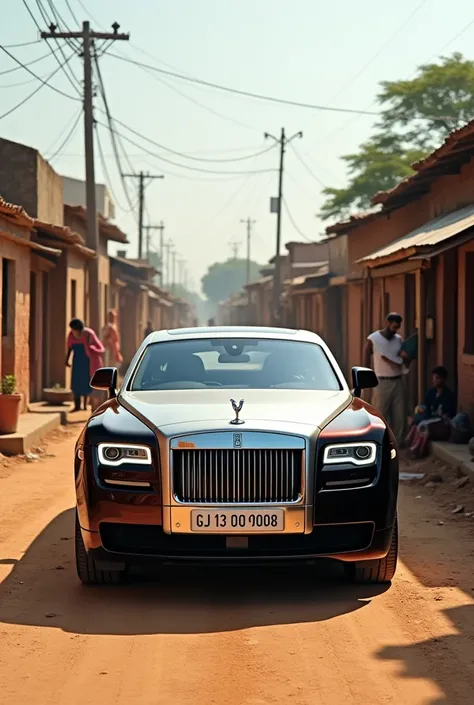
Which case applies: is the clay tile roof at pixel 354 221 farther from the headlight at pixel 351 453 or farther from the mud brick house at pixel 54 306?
the headlight at pixel 351 453

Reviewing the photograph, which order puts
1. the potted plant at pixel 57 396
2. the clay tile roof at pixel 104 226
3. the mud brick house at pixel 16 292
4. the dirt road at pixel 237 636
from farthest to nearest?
1. the clay tile roof at pixel 104 226
2. the potted plant at pixel 57 396
3. the mud brick house at pixel 16 292
4. the dirt road at pixel 237 636

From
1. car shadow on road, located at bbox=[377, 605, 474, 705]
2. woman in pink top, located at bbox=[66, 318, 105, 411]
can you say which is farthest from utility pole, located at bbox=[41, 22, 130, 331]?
car shadow on road, located at bbox=[377, 605, 474, 705]

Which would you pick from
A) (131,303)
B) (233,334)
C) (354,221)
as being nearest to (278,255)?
(131,303)

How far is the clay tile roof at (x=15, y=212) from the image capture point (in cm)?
1511

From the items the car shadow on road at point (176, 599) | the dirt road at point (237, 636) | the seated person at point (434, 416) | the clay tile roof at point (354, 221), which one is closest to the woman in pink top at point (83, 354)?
the seated person at point (434, 416)

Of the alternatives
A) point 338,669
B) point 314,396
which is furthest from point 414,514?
point 338,669

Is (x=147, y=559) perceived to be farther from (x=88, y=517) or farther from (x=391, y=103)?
(x=391, y=103)

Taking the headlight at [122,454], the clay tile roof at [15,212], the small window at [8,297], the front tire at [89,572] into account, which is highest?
the clay tile roof at [15,212]

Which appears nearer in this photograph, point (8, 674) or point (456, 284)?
point (8, 674)

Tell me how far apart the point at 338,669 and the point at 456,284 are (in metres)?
11.4

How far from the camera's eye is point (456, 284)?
52.8ft

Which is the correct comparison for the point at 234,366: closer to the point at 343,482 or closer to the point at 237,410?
the point at 237,410

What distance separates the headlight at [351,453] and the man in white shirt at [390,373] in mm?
7750

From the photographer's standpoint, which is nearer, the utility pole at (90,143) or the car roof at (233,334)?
the car roof at (233,334)
